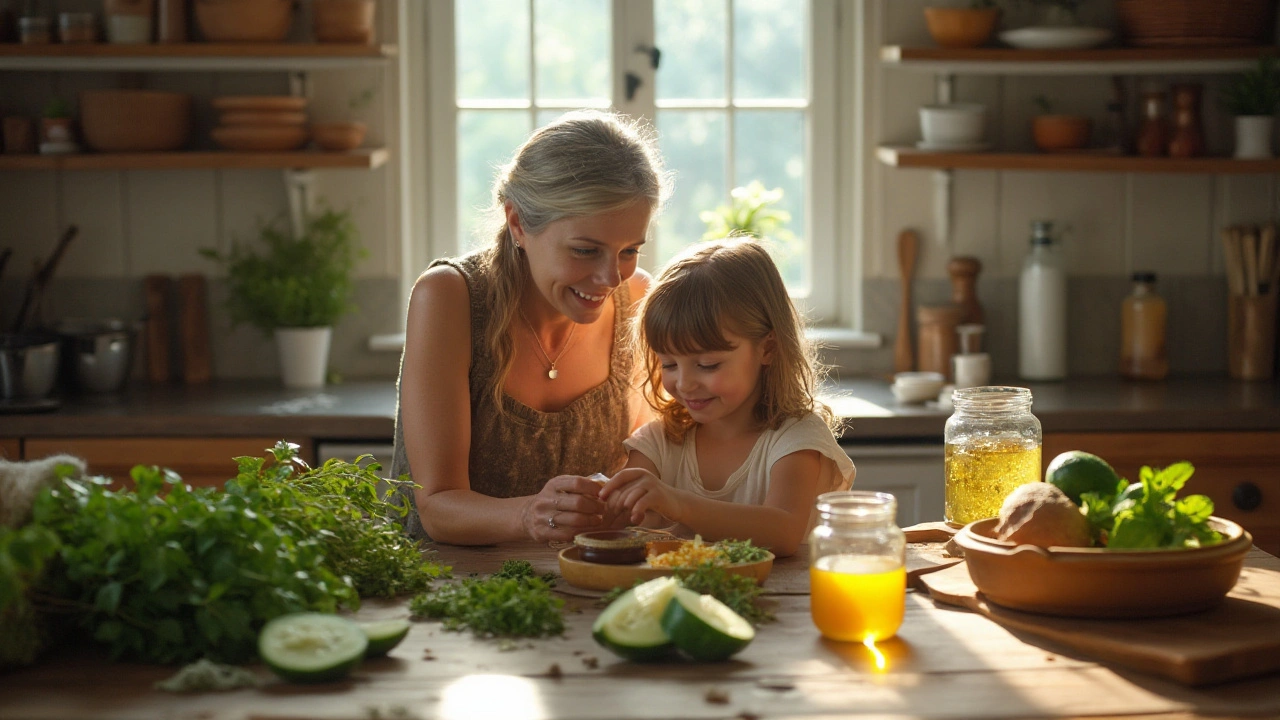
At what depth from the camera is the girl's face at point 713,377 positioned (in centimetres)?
195

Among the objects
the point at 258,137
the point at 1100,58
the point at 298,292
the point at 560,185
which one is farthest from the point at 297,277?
the point at 1100,58

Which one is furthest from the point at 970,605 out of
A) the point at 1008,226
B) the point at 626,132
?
the point at 1008,226

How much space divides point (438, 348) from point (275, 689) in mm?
972

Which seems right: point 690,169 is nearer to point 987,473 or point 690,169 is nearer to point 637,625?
point 987,473

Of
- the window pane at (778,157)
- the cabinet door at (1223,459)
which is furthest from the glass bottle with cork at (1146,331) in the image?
the window pane at (778,157)

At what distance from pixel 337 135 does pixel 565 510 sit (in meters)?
2.04

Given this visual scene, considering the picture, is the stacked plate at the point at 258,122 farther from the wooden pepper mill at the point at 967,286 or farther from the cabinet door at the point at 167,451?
the wooden pepper mill at the point at 967,286

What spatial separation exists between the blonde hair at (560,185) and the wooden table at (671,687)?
85 cm

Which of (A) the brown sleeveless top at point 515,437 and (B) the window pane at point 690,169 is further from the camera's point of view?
(B) the window pane at point 690,169

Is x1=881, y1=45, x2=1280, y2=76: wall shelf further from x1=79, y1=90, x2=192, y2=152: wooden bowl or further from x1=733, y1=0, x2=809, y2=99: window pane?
x1=79, y1=90, x2=192, y2=152: wooden bowl

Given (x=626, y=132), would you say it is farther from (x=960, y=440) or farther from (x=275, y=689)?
(x=275, y=689)

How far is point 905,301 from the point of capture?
371 cm

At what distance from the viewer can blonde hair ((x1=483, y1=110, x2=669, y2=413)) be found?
6.67ft

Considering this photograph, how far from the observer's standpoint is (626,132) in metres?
2.13
